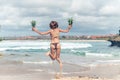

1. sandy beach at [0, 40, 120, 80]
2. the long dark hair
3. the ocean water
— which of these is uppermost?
the long dark hair

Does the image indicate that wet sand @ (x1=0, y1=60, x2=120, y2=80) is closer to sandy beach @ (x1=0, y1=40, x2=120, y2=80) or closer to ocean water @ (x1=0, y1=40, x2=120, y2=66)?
sandy beach @ (x1=0, y1=40, x2=120, y2=80)

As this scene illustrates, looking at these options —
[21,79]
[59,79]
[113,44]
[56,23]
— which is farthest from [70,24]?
[113,44]

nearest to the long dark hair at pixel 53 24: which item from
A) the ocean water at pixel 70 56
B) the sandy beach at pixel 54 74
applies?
the sandy beach at pixel 54 74

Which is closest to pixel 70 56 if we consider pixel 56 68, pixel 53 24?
pixel 56 68

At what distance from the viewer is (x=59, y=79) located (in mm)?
14547

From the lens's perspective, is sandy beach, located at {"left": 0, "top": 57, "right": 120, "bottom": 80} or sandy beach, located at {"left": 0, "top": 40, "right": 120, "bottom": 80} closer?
sandy beach, located at {"left": 0, "top": 57, "right": 120, "bottom": 80}

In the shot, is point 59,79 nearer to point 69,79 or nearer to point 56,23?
point 69,79

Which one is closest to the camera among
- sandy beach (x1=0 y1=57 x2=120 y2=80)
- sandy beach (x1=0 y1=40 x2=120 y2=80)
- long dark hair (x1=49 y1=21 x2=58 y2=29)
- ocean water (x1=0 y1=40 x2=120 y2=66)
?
long dark hair (x1=49 y1=21 x2=58 y2=29)

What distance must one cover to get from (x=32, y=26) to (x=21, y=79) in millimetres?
4352

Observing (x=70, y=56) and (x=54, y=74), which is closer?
(x=54, y=74)

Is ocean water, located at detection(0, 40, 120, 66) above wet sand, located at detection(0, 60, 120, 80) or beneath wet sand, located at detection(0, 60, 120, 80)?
beneath

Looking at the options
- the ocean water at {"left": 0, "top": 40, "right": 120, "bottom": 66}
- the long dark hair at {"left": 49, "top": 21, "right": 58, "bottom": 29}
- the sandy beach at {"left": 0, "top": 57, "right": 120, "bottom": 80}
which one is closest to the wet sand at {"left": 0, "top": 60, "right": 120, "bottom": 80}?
the sandy beach at {"left": 0, "top": 57, "right": 120, "bottom": 80}

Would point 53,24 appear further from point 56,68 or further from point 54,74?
point 56,68

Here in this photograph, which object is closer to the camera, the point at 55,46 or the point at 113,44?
the point at 55,46
